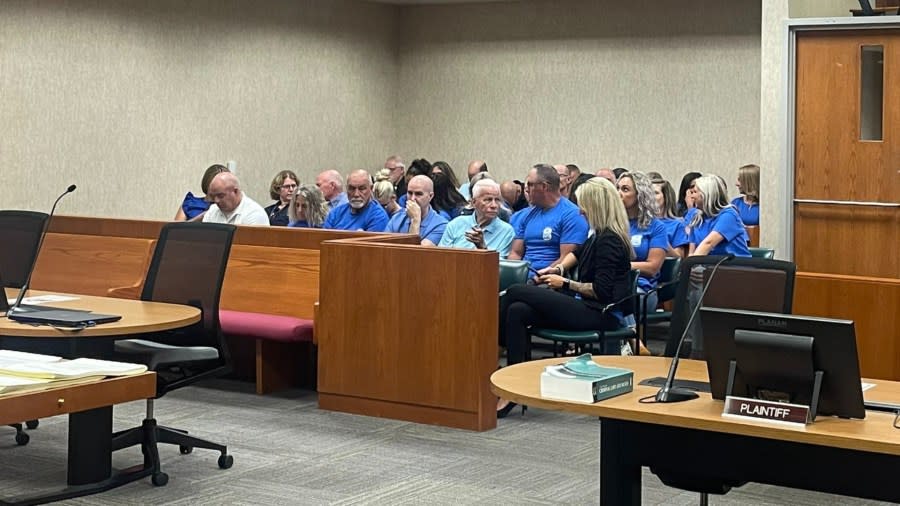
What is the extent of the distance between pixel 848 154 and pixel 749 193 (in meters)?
2.36

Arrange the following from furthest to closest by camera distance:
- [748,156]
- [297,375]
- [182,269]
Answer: [748,156]
[297,375]
[182,269]

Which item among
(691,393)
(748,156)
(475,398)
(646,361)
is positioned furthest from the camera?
(748,156)

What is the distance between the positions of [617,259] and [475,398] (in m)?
1.16

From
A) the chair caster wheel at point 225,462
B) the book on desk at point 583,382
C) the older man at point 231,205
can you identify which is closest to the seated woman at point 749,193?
the older man at point 231,205

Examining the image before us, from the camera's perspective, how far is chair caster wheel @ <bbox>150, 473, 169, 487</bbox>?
5.52m

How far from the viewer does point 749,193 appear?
1024 centimetres

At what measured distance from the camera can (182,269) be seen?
601 cm

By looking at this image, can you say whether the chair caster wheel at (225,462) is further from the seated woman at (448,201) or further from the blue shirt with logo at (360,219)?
the seated woman at (448,201)

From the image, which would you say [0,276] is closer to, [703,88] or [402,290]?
[402,290]

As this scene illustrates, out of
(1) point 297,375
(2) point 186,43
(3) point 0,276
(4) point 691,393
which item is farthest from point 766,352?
(2) point 186,43

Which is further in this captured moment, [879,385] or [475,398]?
[475,398]

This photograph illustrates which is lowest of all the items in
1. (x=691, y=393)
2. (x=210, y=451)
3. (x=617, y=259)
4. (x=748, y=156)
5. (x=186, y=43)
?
(x=210, y=451)

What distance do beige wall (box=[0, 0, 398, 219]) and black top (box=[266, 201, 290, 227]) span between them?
6.34ft

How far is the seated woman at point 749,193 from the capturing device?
397 inches
